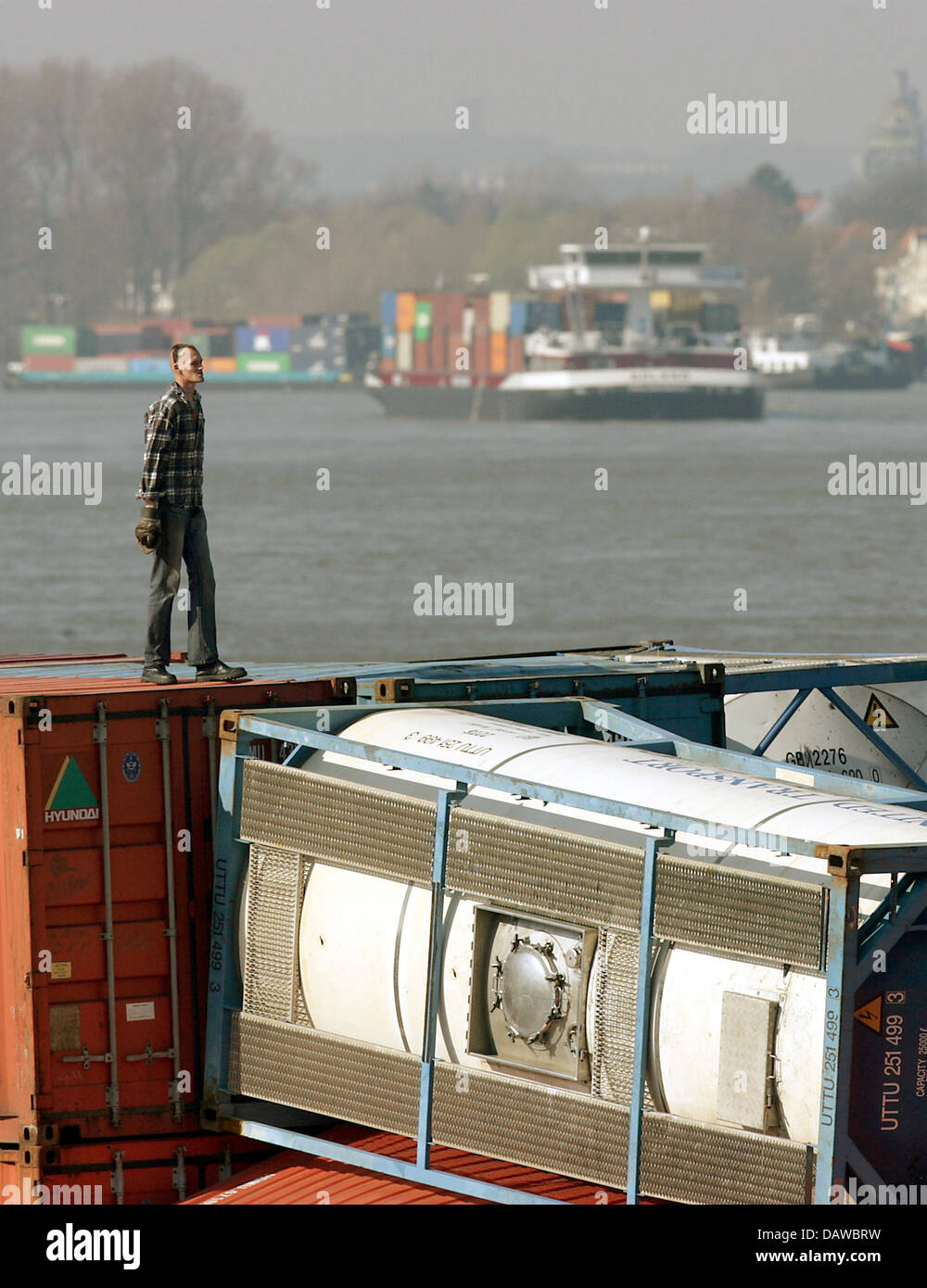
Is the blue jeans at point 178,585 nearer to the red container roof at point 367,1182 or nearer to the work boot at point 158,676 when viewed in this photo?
the work boot at point 158,676

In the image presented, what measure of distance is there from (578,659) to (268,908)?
4231 mm

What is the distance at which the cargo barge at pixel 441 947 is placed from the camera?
29.3ft

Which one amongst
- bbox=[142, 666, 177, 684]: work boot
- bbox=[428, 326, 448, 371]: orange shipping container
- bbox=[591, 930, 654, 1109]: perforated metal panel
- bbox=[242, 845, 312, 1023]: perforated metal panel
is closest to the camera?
bbox=[591, 930, 654, 1109]: perforated metal panel

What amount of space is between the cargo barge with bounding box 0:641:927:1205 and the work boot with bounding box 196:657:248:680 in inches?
6.7

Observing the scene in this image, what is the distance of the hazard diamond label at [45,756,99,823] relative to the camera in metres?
11.4

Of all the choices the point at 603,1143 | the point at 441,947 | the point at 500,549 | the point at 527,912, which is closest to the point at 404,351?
the point at 500,549

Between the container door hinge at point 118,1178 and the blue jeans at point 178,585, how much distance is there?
299cm

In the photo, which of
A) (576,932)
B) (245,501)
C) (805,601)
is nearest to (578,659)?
(576,932)

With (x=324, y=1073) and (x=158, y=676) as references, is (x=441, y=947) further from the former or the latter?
(x=158, y=676)

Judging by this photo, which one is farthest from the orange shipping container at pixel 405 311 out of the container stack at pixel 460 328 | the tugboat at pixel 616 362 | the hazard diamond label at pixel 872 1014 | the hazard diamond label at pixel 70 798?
the hazard diamond label at pixel 872 1014

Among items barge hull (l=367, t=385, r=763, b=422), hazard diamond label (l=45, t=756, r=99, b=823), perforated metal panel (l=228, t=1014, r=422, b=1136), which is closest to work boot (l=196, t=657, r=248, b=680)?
hazard diamond label (l=45, t=756, r=99, b=823)

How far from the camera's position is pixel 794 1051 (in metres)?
8.84

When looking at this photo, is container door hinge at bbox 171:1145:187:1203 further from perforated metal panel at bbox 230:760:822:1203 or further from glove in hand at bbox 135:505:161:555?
glove in hand at bbox 135:505:161:555
